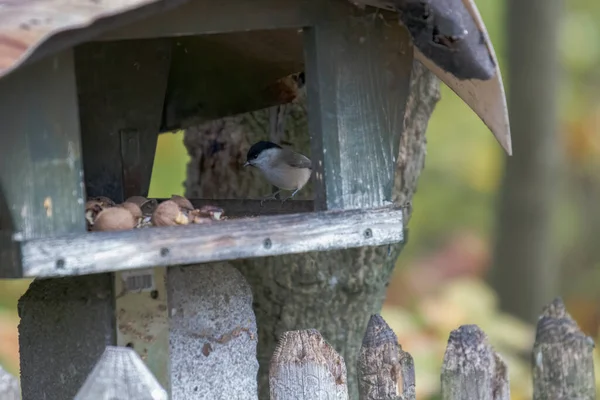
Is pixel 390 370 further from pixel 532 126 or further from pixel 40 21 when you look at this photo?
pixel 532 126

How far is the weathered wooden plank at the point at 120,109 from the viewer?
2639mm

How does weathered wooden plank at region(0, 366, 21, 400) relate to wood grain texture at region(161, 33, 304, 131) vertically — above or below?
below

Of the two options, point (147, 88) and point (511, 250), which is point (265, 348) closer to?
point (147, 88)

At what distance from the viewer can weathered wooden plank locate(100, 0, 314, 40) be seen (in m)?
1.95

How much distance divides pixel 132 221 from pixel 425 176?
5.63 meters

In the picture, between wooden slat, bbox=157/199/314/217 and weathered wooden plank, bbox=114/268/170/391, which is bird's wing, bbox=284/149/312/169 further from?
weathered wooden plank, bbox=114/268/170/391

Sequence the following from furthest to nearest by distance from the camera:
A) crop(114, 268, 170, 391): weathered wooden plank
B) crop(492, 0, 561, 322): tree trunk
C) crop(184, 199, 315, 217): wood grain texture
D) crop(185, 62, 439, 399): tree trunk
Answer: crop(492, 0, 561, 322): tree trunk < crop(185, 62, 439, 399): tree trunk < crop(184, 199, 315, 217): wood grain texture < crop(114, 268, 170, 391): weathered wooden plank

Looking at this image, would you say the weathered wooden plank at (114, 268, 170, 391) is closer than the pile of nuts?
No

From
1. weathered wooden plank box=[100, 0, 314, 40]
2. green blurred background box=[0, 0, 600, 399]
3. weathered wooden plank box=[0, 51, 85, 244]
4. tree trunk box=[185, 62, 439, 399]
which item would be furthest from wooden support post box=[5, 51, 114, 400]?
green blurred background box=[0, 0, 600, 399]

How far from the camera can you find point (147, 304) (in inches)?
87.7

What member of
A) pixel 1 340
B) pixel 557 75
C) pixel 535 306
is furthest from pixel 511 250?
pixel 1 340

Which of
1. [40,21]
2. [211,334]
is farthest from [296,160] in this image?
[40,21]

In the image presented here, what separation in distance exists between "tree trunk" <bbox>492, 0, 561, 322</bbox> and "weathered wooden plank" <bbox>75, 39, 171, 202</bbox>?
10.5 feet

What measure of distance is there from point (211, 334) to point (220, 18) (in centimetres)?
71
